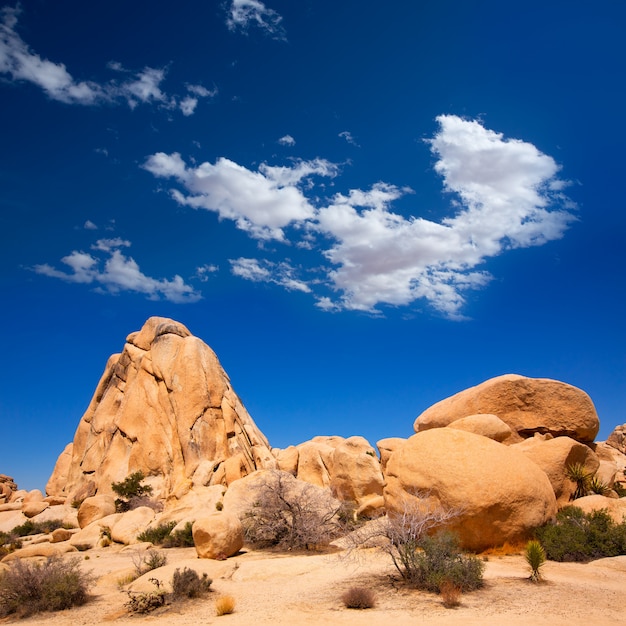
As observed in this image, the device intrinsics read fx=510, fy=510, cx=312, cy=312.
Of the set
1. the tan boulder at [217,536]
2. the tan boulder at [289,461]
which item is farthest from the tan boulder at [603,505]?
the tan boulder at [289,461]

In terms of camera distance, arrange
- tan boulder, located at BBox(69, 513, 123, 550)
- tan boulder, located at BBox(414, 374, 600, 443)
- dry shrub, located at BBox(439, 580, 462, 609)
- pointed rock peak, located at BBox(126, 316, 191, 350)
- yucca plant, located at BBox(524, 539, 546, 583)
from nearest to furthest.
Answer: dry shrub, located at BBox(439, 580, 462, 609) → yucca plant, located at BBox(524, 539, 546, 583) → tan boulder, located at BBox(414, 374, 600, 443) → tan boulder, located at BBox(69, 513, 123, 550) → pointed rock peak, located at BBox(126, 316, 191, 350)

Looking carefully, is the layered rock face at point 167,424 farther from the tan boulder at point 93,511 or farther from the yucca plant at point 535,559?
the yucca plant at point 535,559

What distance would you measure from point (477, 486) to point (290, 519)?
8.58 m

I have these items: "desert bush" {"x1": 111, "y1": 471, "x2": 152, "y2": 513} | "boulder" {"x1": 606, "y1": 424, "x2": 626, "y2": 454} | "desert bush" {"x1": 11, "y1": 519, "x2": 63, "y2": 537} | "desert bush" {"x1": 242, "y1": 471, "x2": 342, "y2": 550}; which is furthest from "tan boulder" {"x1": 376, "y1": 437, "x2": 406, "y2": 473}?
"boulder" {"x1": 606, "y1": 424, "x2": 626, "y2": 454}

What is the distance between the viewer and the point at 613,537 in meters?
14.6

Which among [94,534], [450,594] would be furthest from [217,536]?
[94,534]

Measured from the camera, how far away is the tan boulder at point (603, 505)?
55.5ft

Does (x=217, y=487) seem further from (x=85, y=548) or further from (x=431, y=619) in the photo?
(x=431, y=619)

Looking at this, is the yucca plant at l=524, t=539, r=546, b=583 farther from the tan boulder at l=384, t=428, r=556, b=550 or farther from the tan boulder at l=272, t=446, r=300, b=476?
the tan boulder at l=272, t=446, r=300, b=476

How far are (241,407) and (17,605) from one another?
30.3 m

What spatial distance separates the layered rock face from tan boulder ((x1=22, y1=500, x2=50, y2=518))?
2.28 meters

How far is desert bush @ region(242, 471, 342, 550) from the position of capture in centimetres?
1898

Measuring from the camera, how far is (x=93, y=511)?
95.5 ft

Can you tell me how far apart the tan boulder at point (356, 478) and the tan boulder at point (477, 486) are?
993 cm
